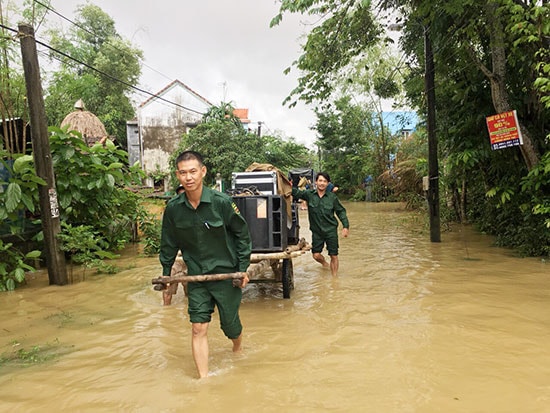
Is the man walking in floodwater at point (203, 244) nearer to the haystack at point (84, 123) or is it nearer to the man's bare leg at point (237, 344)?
the man's bare leg at point (237, 344)

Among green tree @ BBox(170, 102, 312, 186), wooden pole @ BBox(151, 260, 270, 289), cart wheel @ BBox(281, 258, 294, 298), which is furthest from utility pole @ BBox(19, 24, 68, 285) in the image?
green tree @ BBox(170, 102, 312, 186)

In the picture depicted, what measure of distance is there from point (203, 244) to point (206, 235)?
8 cm

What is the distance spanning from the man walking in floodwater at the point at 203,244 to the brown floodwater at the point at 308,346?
46 cm

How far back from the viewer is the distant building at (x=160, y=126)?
26.3m

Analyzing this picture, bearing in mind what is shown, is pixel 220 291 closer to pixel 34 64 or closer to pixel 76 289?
pixel 76 289

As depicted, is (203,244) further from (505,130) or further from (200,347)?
(505,130)

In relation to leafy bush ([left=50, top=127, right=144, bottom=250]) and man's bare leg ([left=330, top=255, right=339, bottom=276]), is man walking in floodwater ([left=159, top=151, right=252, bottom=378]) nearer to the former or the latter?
man's bare leg ([left=330, top=255, right=339, bottom=276])

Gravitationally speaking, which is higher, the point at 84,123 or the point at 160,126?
the point at 160,126

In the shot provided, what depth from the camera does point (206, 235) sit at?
3484mm

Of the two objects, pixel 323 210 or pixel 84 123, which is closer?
pixel 323 210

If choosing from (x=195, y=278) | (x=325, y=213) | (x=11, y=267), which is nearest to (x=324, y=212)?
(x=325, y=213)

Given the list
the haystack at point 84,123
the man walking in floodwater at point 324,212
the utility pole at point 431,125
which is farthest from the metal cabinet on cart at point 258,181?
the haystack at point 84,123

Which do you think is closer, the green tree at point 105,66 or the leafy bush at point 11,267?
the leafy bush at point 11,267

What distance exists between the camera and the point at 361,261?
28.6 feet
